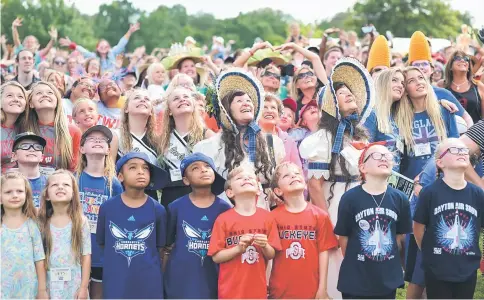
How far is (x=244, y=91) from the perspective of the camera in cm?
647

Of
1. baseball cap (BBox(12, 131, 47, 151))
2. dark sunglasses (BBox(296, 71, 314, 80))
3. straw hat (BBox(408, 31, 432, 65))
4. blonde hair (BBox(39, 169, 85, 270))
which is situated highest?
straw hat (BBox(408, 31, 432, 65))

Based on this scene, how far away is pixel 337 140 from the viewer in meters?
6.20

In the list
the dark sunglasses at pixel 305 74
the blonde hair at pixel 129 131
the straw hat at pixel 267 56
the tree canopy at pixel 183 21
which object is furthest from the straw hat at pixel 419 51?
the tree canopy at pixel 183 21

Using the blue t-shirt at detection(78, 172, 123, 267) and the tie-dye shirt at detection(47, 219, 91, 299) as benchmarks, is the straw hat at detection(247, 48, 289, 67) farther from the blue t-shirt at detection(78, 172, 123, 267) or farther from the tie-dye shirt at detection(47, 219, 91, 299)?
the tie-dye shirt at detection(47, 219, 91, 299)

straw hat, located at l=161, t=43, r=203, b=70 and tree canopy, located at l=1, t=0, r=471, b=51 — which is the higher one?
tree canopy, located at l=1, t=0, r=471, b=51

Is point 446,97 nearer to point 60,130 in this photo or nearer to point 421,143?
point 421,143

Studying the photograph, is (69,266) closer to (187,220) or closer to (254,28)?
(187,220)

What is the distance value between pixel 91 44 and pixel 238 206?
5188 cm

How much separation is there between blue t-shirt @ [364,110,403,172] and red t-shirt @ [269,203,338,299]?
1.53 m

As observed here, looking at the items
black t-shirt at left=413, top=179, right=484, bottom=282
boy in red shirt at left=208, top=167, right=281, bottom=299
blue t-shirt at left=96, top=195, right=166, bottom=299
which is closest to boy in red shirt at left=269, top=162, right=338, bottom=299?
boy in red shirt at left=208, top=167, right=281, bottom=299

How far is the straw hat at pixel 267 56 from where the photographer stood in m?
10.9

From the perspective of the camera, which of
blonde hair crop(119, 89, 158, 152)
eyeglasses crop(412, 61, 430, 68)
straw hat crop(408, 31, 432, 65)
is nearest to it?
blonde hair crop(119, 89, 158, 152)

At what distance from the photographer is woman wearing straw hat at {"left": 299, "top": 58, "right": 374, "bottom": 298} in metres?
6.14

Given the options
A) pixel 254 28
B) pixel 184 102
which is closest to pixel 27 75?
pixel 184 102
